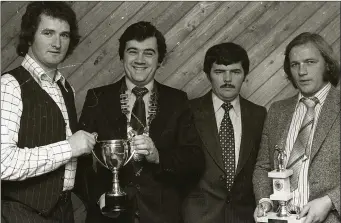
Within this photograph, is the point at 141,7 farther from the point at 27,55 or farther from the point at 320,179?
the point at 320,179

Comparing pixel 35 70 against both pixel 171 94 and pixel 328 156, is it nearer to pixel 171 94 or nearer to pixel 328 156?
pixel 171 94

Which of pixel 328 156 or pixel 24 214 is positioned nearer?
pixel 24 214

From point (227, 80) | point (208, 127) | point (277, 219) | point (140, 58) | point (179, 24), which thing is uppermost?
point (179, 24)

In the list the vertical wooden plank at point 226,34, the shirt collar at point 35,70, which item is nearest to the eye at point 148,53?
the shirt collar at point 35,70

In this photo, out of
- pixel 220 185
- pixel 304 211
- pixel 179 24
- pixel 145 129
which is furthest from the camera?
pixel 179 24

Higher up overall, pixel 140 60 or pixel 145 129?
pixel 140 60

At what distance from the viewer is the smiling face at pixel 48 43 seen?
199 cm

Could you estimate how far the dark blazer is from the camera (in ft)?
7.47

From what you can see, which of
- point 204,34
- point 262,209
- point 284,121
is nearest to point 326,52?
point 284,121

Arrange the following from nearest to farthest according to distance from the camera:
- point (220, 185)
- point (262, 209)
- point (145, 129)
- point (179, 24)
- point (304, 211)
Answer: point (304, 211), point (262, 209), point (145, 129), point (220, 185), point (179, 24)

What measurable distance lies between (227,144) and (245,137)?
3.7 inches

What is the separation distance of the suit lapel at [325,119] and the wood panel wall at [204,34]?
72cm

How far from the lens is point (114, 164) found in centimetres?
197

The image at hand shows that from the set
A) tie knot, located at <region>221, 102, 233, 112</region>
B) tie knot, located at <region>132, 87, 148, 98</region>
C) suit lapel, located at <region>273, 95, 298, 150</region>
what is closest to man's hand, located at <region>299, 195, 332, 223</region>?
suit lapel, located at <region>273, 95, 298, 150</region>
